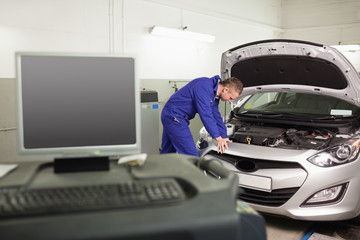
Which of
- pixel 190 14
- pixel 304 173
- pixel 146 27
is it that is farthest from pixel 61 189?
pixel 190 14

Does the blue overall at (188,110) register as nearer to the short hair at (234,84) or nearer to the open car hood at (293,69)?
the short hair at (234,84)

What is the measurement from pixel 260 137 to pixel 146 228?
2.18 metres

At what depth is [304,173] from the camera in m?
2.44

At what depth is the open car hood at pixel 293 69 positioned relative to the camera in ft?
8.81

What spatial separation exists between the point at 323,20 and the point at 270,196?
5.66 m

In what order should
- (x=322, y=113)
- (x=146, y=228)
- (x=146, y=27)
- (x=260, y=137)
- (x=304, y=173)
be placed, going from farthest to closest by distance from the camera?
(x=146, y=27)
(x=322, y=113)
(x=260, y=137)
(x=304, y=173)
(x=146, y=228)

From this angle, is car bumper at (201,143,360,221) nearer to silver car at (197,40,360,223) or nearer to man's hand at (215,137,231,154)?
silver car at (197,40,360,223)

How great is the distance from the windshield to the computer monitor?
2388 mm

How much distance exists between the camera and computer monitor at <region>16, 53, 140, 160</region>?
125 centimetres

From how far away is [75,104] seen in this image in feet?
→ 4.20

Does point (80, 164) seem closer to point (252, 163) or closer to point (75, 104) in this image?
point (75, 104)

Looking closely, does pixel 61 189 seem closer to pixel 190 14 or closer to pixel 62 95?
pixel 62 95

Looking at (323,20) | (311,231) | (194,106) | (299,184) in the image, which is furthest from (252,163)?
(323,20)

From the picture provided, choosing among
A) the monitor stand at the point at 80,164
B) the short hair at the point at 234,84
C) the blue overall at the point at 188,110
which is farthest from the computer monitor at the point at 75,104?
the short hair at the point at 234,84
